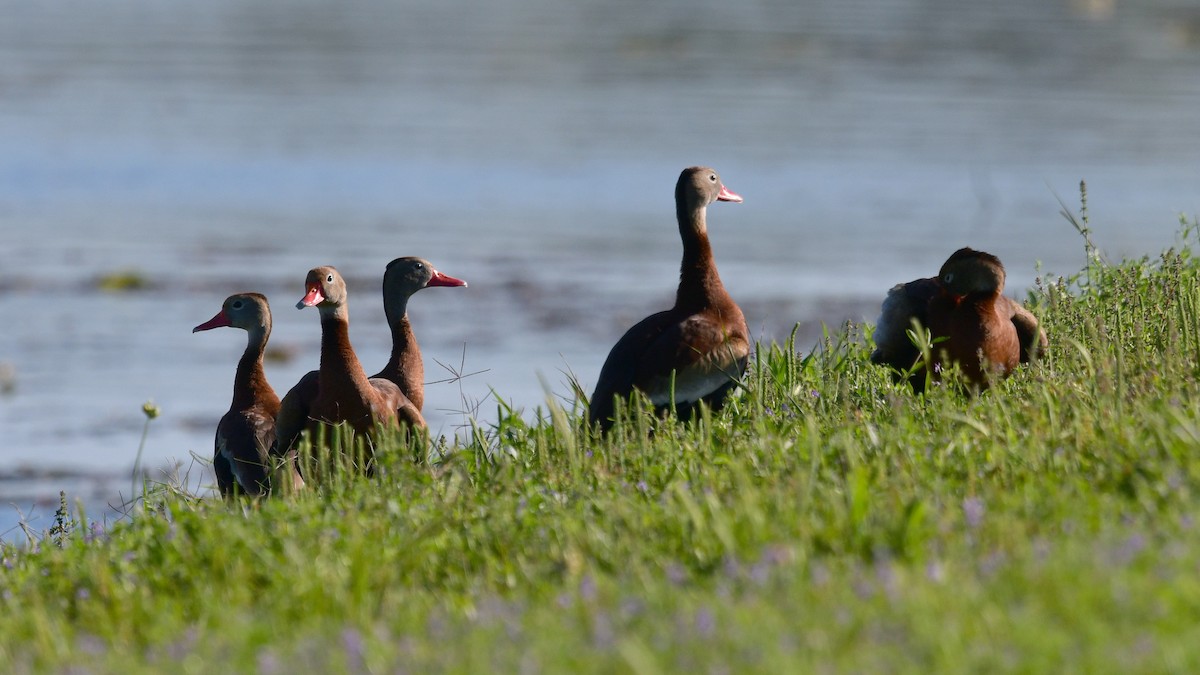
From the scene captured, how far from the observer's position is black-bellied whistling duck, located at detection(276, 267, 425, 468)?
6555mm

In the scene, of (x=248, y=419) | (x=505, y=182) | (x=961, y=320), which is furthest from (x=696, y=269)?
(x=505, y=182)

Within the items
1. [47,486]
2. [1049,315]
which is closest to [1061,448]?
[1049,315]

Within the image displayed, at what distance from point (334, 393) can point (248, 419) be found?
2.15 feet

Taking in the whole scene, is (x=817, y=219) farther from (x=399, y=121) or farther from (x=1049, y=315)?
(x=1049, y=315)

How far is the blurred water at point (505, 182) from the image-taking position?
13.7 m

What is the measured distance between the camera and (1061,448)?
14.1ft

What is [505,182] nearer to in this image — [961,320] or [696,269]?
[696,269]

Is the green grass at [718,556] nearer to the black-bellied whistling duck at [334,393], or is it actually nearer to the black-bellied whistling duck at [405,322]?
the black-bellied whistling duck at [334,393]

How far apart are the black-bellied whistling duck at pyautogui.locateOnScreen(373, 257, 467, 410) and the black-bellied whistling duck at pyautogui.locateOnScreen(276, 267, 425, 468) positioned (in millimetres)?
499

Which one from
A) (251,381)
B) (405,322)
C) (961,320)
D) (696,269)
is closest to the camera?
(961,320)

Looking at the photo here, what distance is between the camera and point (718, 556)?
3623 millimetres

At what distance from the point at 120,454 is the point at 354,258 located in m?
6.06

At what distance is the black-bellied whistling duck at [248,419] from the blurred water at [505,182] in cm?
105

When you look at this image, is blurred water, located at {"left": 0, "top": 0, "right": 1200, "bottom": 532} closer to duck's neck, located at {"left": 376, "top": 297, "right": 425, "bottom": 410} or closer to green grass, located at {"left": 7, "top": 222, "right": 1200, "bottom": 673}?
duck's neck, located at {"left": 376, "top": 297, "right": 425, "bottom": 410}
